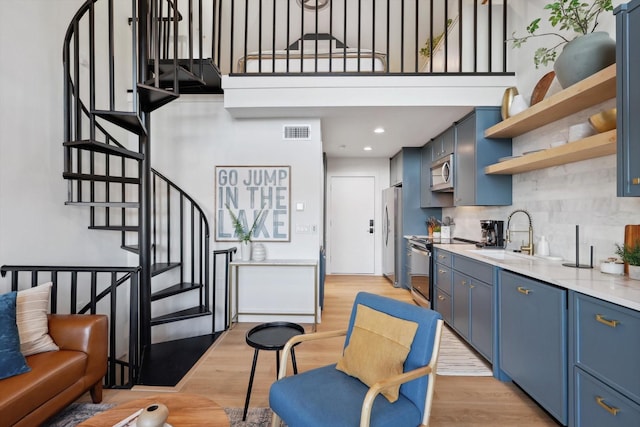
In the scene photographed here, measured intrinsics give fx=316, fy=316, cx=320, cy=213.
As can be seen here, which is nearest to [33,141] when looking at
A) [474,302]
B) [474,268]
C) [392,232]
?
[474,268]

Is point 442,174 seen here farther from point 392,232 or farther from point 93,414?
point 93,414

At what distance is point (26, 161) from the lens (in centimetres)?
236

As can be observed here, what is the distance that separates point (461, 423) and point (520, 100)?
8.33 feet

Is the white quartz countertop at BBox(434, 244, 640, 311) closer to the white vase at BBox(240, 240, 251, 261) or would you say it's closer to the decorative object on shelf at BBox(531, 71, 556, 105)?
the decorative object on shelf at BBox(531, 71, 556, 105)

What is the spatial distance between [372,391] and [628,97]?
1.79 meters

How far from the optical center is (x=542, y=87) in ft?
8.33

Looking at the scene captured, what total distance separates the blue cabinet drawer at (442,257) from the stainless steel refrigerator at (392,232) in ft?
5.04

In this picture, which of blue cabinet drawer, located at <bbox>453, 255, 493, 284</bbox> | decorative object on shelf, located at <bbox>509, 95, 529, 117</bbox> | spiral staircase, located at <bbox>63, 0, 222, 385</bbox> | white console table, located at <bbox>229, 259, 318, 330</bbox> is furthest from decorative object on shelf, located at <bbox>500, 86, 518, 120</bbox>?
spiral staircase, located at <bbox>63, 0, 222, 385</bbox>

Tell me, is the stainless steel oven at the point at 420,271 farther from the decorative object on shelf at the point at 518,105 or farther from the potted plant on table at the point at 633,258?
the potted plant on table at the point at 633,258

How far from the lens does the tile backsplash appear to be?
2051mm

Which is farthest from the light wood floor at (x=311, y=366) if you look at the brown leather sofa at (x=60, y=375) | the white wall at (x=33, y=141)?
the white wall at (x=33, y=141)

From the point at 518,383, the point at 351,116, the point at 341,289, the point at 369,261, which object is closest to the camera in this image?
the point at 518,383

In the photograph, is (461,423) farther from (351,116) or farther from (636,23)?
(351,116)

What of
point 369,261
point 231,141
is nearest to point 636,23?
point 231,141
